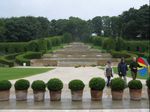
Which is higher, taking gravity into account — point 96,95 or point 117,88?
point 117,88

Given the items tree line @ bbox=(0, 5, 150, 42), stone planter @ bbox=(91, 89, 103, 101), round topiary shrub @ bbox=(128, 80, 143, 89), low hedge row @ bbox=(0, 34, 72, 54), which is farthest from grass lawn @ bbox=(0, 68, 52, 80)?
tree line @ bbox=(0, 5, 150, 42)

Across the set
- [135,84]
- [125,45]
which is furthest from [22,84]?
[125,45]

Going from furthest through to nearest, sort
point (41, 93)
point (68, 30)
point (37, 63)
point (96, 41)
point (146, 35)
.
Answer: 1. point (68, 30)
2. point (96, 41)
3. point (146, 35)
4. point (37, 63)
5. point (41, 93)

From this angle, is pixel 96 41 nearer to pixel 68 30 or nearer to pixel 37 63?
pixel 68 30

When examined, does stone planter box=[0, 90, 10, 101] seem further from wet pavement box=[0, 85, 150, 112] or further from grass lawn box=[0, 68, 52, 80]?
grass lawn box=[0, 68, 52, 80]

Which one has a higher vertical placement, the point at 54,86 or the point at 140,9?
the point at 140,9

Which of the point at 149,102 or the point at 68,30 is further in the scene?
the point at 68,30

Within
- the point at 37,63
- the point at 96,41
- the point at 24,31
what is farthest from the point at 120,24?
the point at 37,63

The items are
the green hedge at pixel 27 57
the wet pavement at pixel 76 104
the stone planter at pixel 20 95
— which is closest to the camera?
the wet pavement at pixel 76 104

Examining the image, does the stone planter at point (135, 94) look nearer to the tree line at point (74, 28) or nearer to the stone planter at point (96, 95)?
the stone planter at point (96, 95)

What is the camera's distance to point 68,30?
370 ft

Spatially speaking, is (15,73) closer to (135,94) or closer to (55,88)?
(55,88)

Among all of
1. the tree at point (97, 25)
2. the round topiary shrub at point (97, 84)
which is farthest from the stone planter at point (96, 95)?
the tree at point (97, 25)

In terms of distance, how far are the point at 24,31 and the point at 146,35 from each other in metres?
27.9
